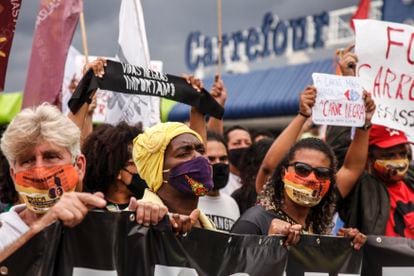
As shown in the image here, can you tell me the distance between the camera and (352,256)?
3629 mm

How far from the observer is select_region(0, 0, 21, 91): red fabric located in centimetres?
394

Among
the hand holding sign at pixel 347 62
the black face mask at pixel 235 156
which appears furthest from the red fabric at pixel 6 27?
the black face mask at pixel 235 156

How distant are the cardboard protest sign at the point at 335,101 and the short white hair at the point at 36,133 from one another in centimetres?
215

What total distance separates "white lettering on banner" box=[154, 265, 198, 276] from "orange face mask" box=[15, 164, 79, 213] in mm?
477

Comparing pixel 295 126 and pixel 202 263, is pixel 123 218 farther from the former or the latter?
pixel 295 126

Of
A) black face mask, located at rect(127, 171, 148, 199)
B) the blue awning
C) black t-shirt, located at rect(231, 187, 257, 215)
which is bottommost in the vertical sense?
the blue awning

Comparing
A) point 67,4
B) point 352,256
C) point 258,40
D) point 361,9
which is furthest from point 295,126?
point 258,40

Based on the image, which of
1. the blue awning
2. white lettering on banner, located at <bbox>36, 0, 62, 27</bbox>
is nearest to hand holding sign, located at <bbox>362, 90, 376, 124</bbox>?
white lettering on banner, located at <bbox>36, 0, 62, 27</bbox>

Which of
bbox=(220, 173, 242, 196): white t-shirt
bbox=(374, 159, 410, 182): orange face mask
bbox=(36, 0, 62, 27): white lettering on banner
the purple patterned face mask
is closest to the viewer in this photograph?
the purple patterned face mask

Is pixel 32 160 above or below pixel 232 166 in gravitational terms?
above

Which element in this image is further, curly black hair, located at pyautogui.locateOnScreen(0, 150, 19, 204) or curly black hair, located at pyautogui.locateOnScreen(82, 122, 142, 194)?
curly black hair, located at pyautogui.locateOnScreen(82, 122, 142, 194)

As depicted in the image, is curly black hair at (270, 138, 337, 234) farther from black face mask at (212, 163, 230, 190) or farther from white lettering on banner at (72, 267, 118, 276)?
white lettering on banner at (72, 267, 118, 276)

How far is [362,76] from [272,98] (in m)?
14.1

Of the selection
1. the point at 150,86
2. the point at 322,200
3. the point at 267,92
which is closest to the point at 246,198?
the point at 150,86
